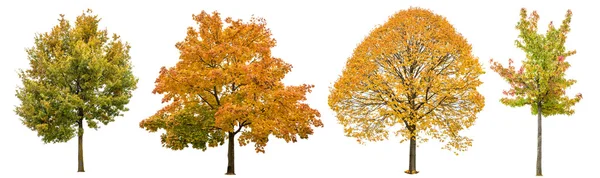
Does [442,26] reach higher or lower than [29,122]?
higher

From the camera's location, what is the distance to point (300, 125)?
29156mm

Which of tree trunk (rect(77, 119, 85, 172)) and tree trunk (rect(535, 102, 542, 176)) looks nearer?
tree trunk (rect(535, 102, 542, 176))

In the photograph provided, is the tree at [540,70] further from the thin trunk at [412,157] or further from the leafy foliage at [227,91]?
the leafy foliage at [227,91]

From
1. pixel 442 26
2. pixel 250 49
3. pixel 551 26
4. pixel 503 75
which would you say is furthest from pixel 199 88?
pixel 551 26

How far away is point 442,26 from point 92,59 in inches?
676

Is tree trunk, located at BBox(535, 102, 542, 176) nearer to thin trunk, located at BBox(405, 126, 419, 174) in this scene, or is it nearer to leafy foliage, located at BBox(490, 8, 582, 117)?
leafy foliage, located at BBox(490, 8, 582, 117)

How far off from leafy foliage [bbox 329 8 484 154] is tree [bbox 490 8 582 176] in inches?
82.1

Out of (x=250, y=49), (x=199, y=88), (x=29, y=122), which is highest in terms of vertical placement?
(x=250, y=49)

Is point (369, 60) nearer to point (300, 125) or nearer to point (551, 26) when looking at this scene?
point (300, 125)

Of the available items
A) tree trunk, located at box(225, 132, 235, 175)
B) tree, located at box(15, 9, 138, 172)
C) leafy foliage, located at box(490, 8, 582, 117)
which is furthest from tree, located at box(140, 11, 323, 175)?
leafy foliage, located at box(490, 8, 582, 117)

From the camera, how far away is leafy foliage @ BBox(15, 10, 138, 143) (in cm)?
3022

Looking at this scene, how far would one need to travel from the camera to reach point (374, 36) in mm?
29938

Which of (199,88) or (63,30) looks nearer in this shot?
(199,88)

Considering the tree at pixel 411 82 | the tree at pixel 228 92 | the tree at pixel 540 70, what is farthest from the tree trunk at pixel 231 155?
the tree at pixel 540 70
